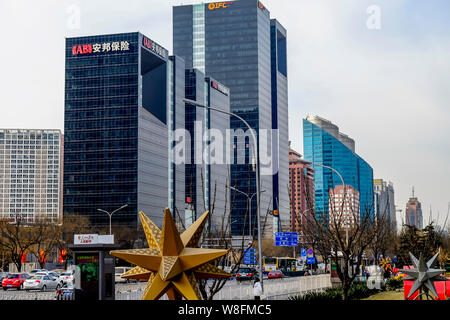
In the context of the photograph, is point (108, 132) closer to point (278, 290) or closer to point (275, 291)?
point (278, 290)

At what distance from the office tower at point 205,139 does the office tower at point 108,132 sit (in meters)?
21.7

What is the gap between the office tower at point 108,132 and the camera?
149 metres

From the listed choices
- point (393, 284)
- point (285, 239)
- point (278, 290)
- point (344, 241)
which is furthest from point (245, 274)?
point (278, 290)

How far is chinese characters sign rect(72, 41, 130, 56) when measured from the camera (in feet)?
495

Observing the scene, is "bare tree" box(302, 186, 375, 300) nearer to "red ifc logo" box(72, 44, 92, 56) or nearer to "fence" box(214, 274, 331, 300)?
"fence" box(214, 274, 331, 300)

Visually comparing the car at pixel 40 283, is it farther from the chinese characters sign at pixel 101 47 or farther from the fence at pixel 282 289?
the chinese characters sign at pixel 101 47

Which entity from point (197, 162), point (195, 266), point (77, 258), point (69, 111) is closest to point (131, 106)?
point (69, 111)

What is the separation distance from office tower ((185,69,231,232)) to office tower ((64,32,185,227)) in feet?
71.1

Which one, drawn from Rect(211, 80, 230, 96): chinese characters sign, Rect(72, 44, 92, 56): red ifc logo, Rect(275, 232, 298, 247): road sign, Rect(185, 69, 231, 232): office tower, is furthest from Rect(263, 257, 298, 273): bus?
Rect(211, 80, 230, 96): chinese characters sign

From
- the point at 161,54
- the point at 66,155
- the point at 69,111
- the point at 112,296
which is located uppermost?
the point at 161,54

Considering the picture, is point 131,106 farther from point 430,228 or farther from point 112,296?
point 112,296

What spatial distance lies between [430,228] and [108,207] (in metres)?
107
